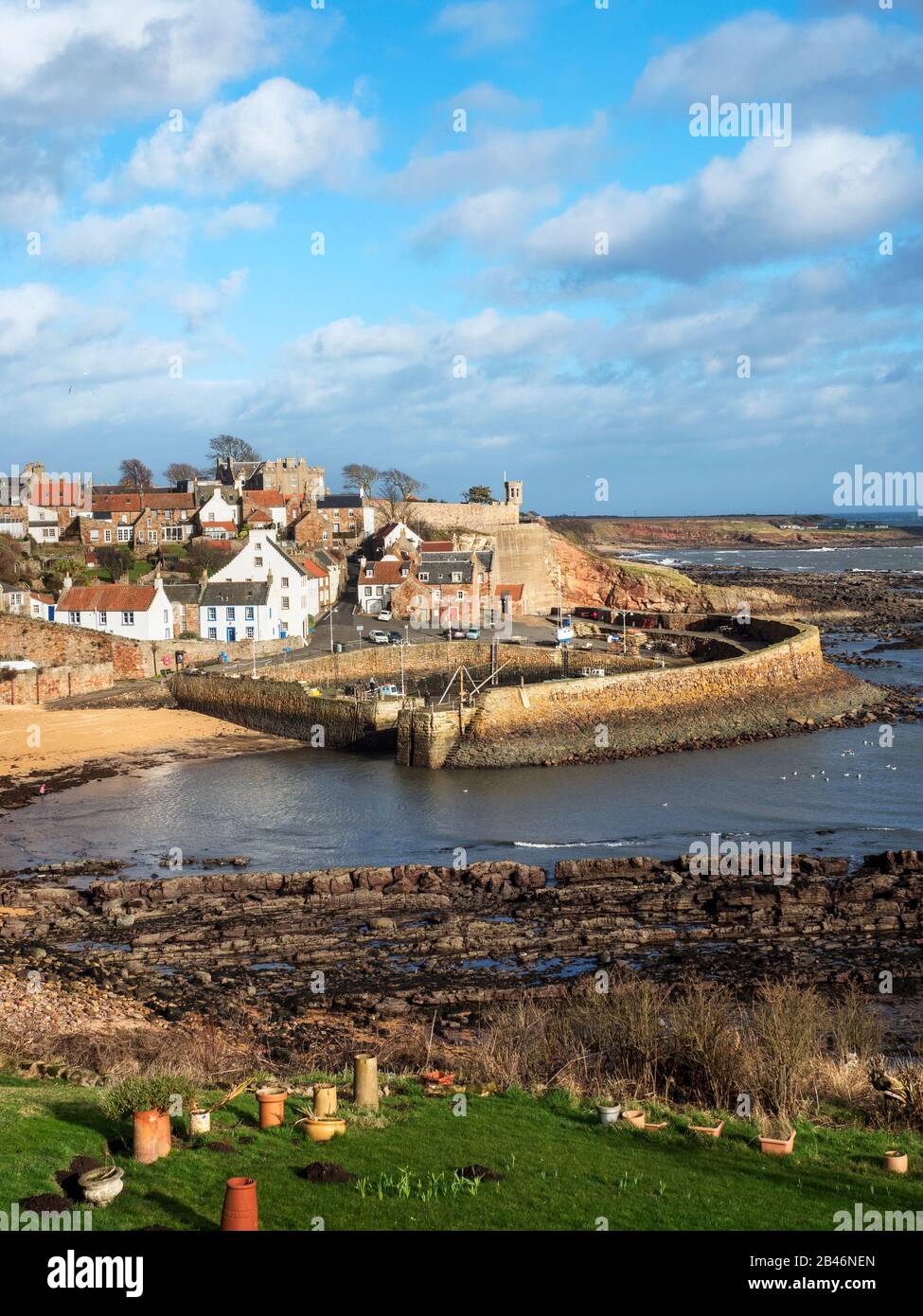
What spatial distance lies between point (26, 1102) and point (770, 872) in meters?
17.7

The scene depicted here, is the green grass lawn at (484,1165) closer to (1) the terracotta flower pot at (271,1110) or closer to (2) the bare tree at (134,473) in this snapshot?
(1) the terracotta flower pot at (271,1110)

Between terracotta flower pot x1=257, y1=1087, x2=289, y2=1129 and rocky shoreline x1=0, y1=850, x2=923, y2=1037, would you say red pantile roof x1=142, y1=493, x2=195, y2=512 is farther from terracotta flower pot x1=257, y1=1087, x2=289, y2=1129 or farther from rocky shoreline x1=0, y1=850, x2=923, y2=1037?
terracotta flower pot x1=257, y1=1087, x2=289, y2=1129

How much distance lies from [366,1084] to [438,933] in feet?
33.0

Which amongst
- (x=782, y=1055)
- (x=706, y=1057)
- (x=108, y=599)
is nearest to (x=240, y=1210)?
(x=706, y=1057)

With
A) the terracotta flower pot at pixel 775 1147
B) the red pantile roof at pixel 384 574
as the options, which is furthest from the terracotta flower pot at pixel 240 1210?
the red pantile roof at pixel 384 574

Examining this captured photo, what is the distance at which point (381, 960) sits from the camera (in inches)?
853

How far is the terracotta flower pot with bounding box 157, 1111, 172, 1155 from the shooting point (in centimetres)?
1106

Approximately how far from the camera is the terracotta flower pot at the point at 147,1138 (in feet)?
36.0

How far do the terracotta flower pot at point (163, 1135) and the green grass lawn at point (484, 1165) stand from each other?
4.6 inches

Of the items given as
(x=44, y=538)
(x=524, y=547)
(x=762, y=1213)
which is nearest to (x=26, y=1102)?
(x=762, y=1213)

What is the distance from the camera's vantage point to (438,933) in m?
23.0

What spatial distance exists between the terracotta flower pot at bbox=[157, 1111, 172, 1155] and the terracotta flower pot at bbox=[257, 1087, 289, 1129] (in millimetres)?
1151

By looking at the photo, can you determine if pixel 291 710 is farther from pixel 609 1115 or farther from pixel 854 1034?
pixel 609 1115
